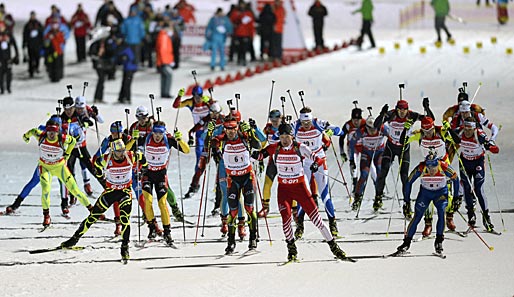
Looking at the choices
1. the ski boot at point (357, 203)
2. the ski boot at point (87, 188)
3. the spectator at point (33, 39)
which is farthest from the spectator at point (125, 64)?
the ski boot at point (357, 203)

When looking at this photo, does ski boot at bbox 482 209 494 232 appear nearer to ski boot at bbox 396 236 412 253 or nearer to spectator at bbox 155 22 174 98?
ski boot at bbox 396 236 412 253

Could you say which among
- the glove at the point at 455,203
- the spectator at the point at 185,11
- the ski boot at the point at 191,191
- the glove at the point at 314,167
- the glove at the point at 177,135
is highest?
the spectator at the point at 185,11

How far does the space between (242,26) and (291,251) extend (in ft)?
49.6

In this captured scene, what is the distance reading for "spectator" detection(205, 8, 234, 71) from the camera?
27.0 metres

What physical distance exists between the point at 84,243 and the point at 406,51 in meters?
16.1

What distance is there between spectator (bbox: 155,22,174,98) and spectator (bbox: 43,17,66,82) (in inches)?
111

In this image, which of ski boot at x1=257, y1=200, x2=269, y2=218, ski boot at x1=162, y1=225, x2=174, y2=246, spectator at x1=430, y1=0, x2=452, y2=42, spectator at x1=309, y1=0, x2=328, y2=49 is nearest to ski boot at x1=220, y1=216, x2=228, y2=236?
ski boot at x1=257, y1=200, x2=269, y2=218

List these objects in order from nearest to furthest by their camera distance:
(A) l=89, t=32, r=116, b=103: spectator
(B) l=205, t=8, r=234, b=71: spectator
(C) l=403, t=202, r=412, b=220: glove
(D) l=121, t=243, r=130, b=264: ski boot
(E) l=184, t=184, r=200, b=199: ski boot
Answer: (D) l=121, t=243, r=130, b=264: ski boot
(C) l=403, t=202, r=412, b=220: glove
(E) l=184, t=184, r=200, b=199: ski boot
(A) l=89, t=32, r=116, b=103: spectator
(B) l=205, t=8, r=234, b=71: spectator

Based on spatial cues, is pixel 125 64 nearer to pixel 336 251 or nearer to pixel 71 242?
pixel 71 242

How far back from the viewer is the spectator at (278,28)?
Answer: 2759cm

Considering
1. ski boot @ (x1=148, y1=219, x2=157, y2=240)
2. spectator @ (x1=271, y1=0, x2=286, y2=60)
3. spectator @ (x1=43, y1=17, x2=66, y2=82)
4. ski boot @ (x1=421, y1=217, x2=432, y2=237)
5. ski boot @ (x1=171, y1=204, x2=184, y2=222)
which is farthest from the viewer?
spectator @ (x1=271, y1=0, x2=286, y2=60)

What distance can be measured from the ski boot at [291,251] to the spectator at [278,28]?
15.2 metres

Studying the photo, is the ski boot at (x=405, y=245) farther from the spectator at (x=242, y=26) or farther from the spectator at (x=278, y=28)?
the spectator at (x=278, y=28)

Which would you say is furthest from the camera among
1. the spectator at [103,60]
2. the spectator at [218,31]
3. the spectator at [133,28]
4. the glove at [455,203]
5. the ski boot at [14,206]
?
the spectator at [218,31]
